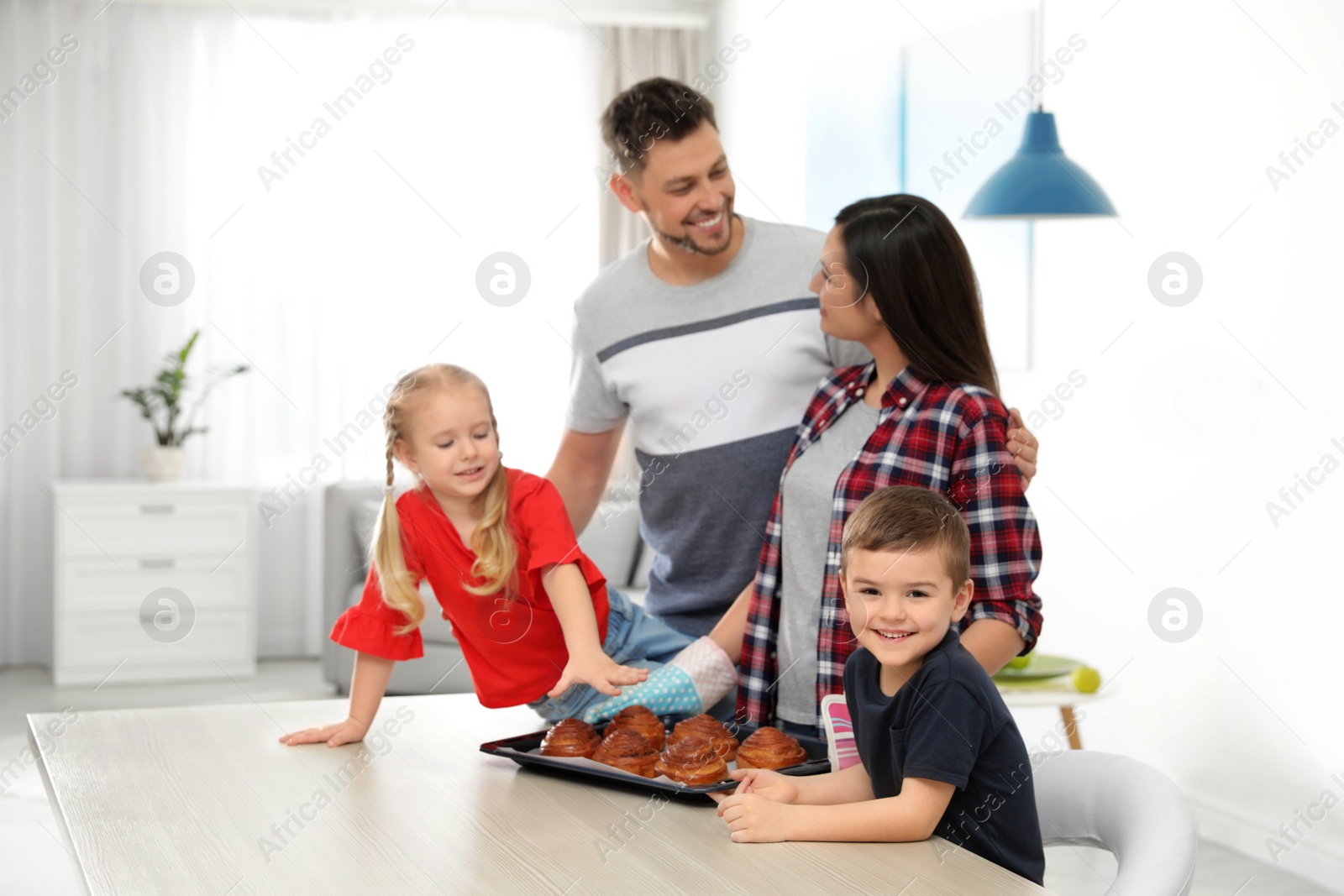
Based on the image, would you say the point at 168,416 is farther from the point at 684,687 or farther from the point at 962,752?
the point at 962,752

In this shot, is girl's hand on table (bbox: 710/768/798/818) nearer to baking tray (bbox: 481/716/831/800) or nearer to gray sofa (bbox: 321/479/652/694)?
baking tray (bbox: 481/716/831/800)

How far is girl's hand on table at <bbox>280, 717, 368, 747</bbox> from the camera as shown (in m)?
1.57

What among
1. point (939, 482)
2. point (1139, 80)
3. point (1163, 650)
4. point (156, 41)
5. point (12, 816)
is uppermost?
point (156, 41)

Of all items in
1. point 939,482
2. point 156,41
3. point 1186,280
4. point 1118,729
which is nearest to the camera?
point 939,482

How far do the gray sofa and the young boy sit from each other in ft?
10.5

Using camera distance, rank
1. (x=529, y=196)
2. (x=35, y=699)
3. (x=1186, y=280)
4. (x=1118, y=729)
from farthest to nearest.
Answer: (x=529, y=196) < (x=35, y=699) < (x=1118, y=729) < (x=1186, y=280)

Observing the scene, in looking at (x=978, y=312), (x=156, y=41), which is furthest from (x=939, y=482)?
(x=156, y=41)

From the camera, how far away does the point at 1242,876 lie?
9.68 feet

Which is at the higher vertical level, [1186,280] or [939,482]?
[1186,280]

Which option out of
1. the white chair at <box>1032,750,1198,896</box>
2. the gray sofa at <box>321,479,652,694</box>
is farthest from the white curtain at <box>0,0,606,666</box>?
the white chair at <box>1032,750,1198,896</box>

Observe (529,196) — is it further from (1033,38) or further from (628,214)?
(1033,38)

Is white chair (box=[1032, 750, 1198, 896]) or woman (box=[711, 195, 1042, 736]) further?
woman (box=[711, 195, 1042, 736])

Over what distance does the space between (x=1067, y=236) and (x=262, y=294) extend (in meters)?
3.41

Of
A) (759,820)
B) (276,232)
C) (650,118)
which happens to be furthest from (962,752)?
(276,232)
